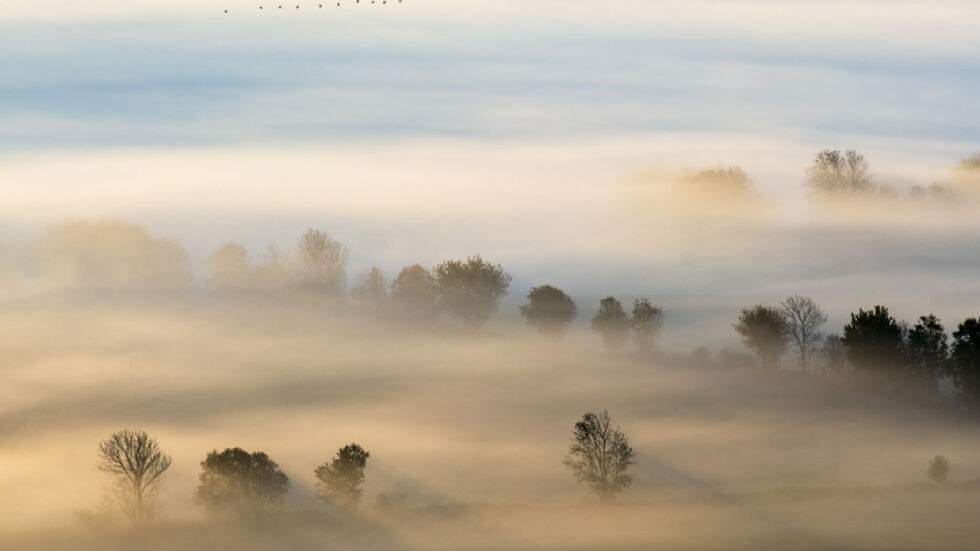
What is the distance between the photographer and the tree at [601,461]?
6447 inches

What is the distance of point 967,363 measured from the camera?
19062 centimetres

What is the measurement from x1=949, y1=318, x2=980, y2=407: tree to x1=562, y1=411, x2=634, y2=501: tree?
45620 millimetres

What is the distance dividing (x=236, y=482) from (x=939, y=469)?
7303 cm

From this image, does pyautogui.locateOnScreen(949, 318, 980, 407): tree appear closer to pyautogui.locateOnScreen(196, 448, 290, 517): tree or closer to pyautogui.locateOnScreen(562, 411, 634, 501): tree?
pyautogui.locateOnScreen(562, 411, 634, 501): tree

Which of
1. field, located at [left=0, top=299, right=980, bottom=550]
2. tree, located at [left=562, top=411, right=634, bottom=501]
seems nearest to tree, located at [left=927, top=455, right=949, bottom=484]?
field, located at [left=0, top=299, right=980, bottom=550]

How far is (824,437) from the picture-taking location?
18388cm

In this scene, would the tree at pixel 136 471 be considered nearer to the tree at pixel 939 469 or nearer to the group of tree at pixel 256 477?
the group of tree at pixel 256 477

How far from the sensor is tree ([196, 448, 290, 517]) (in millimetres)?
157875

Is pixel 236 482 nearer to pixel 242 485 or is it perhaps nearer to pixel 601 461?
pixel 242 485

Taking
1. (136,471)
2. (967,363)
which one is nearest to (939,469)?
(967,363)

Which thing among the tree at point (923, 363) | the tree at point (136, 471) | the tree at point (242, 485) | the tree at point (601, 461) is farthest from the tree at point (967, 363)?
the tree at point (136, 471)

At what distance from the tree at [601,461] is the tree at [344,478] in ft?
71.7

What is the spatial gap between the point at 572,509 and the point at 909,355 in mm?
61944

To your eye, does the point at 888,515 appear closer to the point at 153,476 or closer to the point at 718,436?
the point at 718,436
